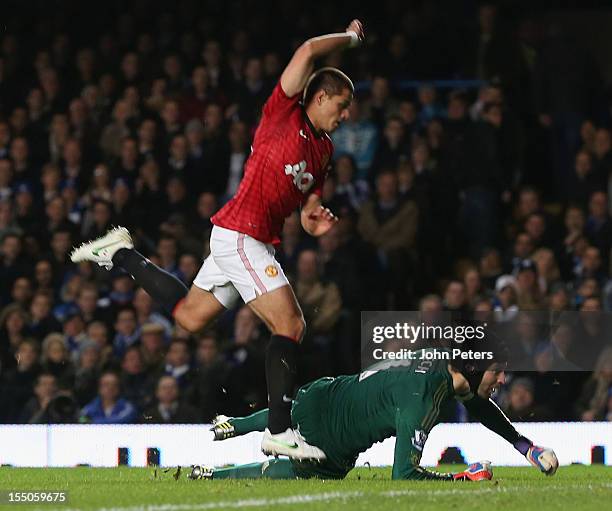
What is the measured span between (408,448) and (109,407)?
15.7 ft

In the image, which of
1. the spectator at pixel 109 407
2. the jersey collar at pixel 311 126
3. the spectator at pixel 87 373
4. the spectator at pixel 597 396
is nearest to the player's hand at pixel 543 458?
the jersey collar at pixel 311 126

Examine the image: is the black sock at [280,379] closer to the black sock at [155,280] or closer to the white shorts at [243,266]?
the white shorts at [243,266]

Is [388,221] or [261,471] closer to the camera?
[261,471]

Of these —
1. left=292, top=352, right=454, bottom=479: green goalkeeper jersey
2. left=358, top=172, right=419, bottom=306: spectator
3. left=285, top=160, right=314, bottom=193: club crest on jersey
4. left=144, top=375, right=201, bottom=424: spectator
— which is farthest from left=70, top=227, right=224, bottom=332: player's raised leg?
left=358, top=172, right=419, bottom=306: spectator

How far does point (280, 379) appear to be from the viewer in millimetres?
7930

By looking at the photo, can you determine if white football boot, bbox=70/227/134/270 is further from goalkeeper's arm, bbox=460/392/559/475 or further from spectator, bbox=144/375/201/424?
spectator, bbox=144/375/201/424

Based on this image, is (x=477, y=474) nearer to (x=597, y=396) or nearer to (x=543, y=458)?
(x=543, y=458)

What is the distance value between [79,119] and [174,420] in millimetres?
5122

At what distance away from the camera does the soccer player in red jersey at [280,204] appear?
7.97m

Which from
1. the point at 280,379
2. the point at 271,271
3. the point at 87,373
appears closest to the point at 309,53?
the point at 271,271

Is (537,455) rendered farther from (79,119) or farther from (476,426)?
(79,119)

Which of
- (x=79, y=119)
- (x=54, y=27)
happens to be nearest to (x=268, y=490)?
(x=79, y=119)

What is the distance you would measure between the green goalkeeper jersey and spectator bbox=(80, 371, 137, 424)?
3.74 m

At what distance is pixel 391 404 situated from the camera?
805cm
